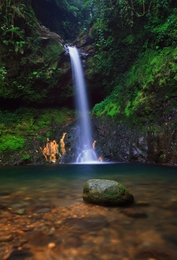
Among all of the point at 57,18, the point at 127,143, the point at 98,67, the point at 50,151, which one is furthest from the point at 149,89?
the point at 57,18

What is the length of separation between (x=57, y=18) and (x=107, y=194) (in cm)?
2089

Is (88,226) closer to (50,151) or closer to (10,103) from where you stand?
(50,151)

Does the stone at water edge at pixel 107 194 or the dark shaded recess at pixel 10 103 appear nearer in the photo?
the stone at water edge at pixel 107 194

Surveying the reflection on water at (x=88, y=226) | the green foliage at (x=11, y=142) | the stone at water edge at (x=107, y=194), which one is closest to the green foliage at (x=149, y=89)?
the green foliage at (x=11, y=142)

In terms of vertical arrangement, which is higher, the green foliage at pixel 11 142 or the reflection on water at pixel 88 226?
the green foliage at pixel 11 142

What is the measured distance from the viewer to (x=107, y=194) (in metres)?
3.63

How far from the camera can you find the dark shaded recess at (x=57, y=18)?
754 inches

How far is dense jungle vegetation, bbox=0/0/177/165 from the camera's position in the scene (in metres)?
11.5

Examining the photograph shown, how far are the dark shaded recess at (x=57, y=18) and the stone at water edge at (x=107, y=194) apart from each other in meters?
18.9

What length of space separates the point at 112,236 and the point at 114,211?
2.67 feet

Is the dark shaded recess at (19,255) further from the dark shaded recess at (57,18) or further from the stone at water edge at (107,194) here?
the dark shaded recess at (57,18)

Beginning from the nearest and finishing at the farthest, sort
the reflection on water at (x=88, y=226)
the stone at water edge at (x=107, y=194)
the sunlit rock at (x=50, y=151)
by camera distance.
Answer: the reflection on water at (x=88, y=226), the stone at water edge at (x=107, y=194), the sunlit rock at (x=50, y=151)

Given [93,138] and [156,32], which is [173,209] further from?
[156,32]

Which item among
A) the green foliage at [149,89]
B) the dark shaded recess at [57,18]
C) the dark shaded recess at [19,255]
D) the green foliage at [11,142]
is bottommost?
the dark shaded recess at [19,255]
